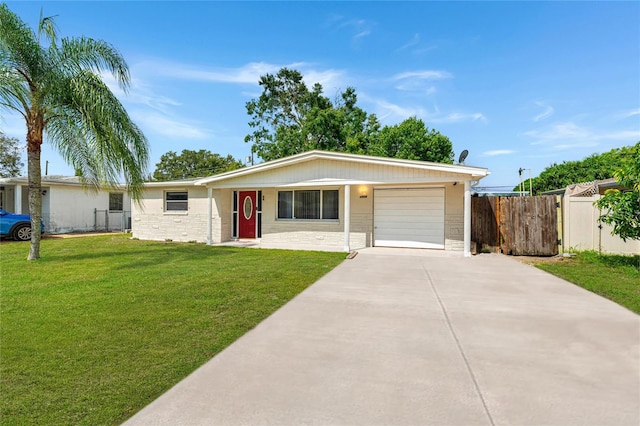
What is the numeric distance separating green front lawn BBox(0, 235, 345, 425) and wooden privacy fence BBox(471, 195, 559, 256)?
6.28m

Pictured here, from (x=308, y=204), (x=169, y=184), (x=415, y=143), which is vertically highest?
(x=415, y=143)

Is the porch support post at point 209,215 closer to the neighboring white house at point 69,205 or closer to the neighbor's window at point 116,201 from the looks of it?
the neighboring white house at point 69,205

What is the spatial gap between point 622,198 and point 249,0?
12343 mm

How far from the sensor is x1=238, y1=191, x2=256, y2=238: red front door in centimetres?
1359

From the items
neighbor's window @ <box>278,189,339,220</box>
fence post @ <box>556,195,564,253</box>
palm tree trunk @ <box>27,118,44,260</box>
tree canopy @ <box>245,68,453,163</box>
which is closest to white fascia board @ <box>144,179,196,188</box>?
neighbor's window @ <box>278,189,339,220</box>

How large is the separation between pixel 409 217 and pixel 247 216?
22.2 ft

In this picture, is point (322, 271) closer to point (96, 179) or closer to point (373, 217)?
point (373, 217)

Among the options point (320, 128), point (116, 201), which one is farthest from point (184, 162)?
point (116, 201)

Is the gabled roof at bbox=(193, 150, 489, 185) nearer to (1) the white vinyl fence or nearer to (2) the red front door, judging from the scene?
(2) the red front door

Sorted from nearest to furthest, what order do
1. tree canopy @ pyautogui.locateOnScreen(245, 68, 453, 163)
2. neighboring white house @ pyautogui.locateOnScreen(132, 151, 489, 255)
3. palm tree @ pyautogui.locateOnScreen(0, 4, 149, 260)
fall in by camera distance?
palm tree @ pyautogui.locateOnScreen(0, 4, 149, 260), neighboring white house @ pyautogui.locateOnScreen(132, 151, 489, 255), tree canopy @ pyautogui.locateOnScreen(245, 68, 453, 163)

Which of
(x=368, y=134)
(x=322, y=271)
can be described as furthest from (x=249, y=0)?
(x=368, y=134)

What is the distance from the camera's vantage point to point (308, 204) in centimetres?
1241

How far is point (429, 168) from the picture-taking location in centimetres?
981

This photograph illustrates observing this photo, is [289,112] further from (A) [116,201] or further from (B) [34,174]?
(B) [34,174]
